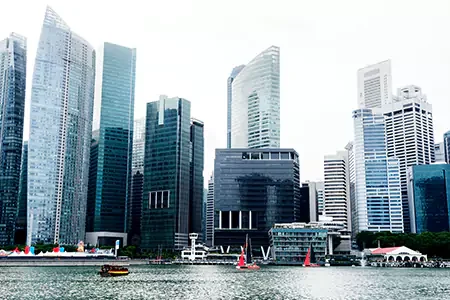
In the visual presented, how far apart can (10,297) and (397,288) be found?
7362cm

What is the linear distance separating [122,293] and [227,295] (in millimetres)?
18606

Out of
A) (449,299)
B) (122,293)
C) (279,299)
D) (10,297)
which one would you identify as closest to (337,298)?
(279,299)

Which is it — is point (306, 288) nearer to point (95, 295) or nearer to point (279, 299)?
point (279, 299)

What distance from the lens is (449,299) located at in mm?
82375

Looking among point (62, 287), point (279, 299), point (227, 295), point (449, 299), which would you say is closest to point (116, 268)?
point (62, 287)

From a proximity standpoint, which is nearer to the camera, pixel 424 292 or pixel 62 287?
pixel 424 292

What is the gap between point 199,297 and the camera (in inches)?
3344

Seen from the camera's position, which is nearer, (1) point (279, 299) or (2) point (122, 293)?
(1) point (279, 299)

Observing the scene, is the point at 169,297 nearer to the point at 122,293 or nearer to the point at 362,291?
the point at 122,293

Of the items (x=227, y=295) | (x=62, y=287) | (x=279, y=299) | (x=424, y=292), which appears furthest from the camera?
(x=62, y=287)

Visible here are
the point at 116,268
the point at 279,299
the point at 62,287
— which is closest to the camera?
the point at 279,299

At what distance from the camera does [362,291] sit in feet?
324

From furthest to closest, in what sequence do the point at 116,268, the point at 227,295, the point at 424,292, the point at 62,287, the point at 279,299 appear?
the point at 116,268 → the point at 62,287 → the point at 424,292 → the point at 227,295 → the point at 279,299

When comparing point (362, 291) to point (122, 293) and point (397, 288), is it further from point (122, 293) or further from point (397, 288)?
point (122, 293)
